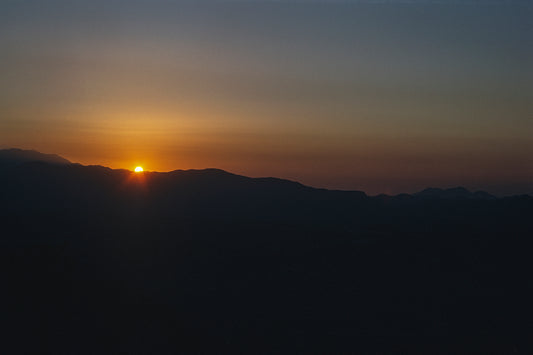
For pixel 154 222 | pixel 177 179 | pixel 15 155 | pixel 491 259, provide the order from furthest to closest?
pixel 15 155 → pixel 177 179 → pixel 154 222 → pixel 491 259

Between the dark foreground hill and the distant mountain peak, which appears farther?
the distant mountain peak

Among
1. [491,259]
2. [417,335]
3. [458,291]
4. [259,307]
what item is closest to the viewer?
[417,335]

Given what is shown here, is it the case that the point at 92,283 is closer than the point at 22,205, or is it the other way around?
the point at 92,283

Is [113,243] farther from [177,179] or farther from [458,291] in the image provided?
[177,179]

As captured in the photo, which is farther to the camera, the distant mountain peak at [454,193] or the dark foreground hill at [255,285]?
the distant mountain peak at [454,193]

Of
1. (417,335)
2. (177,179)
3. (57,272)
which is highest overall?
(177,179)

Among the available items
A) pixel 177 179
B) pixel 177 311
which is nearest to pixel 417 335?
pixel 177 311

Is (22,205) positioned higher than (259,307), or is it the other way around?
(22,205)

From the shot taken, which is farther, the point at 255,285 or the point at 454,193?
the point at 454,193
